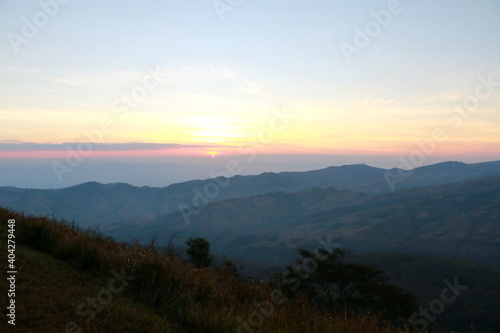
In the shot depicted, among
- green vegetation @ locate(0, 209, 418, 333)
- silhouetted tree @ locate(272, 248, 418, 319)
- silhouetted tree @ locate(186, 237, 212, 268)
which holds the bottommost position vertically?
silhouetted tree @ locate(272, 248, 418, 319)

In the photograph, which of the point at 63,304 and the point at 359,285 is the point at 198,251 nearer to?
the point at 63,304

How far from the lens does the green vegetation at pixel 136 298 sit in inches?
184

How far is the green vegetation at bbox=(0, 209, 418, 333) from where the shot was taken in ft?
15.4

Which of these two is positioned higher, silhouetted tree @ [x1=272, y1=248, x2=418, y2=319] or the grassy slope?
the grassy slope

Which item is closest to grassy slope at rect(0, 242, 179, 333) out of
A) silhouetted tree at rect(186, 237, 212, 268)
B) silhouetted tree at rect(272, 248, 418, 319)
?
silhouetted tree at rect(186, 237, 212, 268)

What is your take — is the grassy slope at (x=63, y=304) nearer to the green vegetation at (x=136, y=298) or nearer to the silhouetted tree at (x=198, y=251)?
the green vegetation at (x=136, y=298)

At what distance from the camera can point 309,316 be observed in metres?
5.63

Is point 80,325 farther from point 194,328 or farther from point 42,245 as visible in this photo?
point 42,245

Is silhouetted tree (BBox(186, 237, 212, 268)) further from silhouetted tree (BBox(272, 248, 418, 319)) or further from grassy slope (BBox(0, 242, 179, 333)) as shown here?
silhouetted tree (BBox(272, 248, 418, 319))

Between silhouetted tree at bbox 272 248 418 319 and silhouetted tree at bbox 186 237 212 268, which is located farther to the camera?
silhouetted tree at bbox 272 248 418 319

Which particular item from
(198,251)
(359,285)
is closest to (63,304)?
(198,251)

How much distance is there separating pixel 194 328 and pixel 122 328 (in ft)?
3.24

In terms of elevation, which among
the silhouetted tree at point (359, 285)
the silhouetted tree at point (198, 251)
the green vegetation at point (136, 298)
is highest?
the green vegetation at point (136, 298)

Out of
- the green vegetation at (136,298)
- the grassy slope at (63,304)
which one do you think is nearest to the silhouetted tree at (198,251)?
the green vegetation at (136,298)
